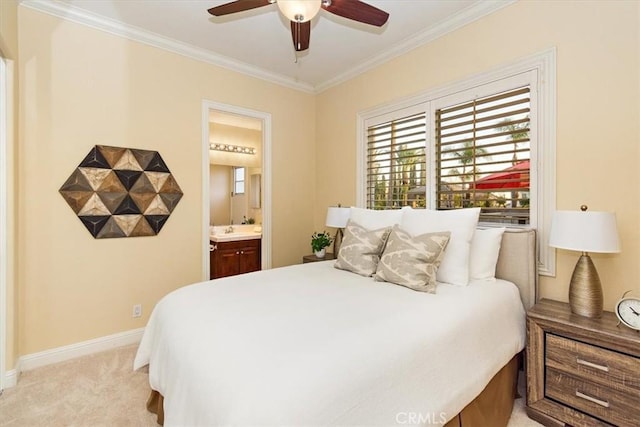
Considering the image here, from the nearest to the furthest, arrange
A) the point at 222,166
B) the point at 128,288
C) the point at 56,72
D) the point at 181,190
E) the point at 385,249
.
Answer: the point at 385,249 → the point at 56,72 → the point at 128,288 → the point at 181,190 → the point at 222,166

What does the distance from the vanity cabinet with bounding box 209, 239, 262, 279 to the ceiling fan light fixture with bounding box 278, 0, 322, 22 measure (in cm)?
292

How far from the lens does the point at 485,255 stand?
2.14m

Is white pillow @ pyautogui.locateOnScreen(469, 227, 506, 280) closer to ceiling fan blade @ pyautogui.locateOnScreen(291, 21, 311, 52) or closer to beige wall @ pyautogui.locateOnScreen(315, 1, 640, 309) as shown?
beige wall @ pyautogui.locateOnScreen(315, 1, 640, 309)

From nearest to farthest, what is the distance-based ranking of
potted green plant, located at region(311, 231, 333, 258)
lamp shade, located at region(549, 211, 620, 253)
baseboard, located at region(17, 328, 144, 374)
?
lamp shade, located at region(549, 211, 620, 253) → baseboard, located at region(17, 328, 144, 374) → potted green plant, located at region(311, 231, 333, 258)

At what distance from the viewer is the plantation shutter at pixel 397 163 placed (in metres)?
2.98

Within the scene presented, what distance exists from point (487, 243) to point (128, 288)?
311 cm

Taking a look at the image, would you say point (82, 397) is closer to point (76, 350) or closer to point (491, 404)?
point (76, 350)

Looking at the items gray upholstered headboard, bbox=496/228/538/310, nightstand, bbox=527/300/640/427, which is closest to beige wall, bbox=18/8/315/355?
gray upholstered headboard, bbox=496/228/538/310

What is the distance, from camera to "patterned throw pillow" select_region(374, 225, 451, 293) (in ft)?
6.35

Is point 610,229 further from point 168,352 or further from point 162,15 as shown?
point 162,15

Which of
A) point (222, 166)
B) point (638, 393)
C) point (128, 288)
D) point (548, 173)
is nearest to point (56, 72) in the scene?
point (128, 288)

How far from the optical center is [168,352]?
4.49ft

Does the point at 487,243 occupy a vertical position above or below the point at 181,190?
below

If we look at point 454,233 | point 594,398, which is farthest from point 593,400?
point 454,233
